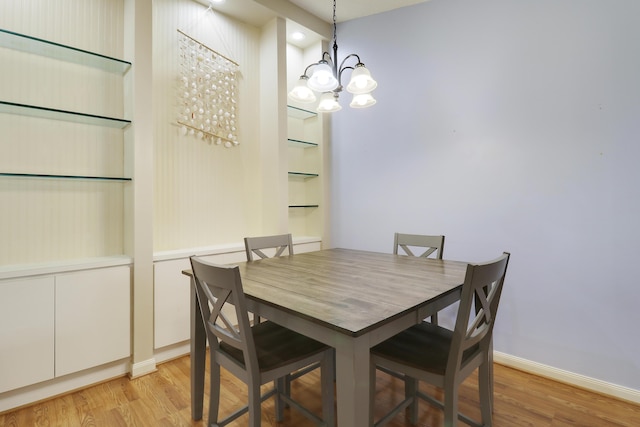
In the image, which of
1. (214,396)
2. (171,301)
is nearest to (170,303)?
(171,301)

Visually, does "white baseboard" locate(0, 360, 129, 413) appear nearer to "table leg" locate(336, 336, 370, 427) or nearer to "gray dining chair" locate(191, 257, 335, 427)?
"gray dining chair" locate(191, 257, 335, 427)

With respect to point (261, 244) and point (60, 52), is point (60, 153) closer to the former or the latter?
point (60, 52)

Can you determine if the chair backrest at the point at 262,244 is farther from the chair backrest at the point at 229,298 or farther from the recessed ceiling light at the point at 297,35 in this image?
the recessed ceiling light at the point at 297,35

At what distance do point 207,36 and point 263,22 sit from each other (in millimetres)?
614

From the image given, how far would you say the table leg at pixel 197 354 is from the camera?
1697 mm

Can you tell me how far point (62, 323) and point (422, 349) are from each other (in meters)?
2.08

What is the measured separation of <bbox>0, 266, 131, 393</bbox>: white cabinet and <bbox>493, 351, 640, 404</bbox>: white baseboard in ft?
8.92

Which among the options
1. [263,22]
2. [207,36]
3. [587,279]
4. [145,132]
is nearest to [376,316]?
[587,279]

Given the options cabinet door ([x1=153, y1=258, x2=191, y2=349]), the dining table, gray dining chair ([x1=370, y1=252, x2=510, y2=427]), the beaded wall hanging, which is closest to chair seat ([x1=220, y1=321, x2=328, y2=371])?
the dining table

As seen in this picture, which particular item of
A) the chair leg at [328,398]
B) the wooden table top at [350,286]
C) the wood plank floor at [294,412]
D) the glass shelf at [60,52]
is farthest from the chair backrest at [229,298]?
the glass shelf at [60,52]

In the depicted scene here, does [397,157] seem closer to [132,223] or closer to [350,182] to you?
[350,182]

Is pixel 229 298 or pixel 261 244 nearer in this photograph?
pixel 229 298

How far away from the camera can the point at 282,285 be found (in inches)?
58.6

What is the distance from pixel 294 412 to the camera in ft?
5.95
